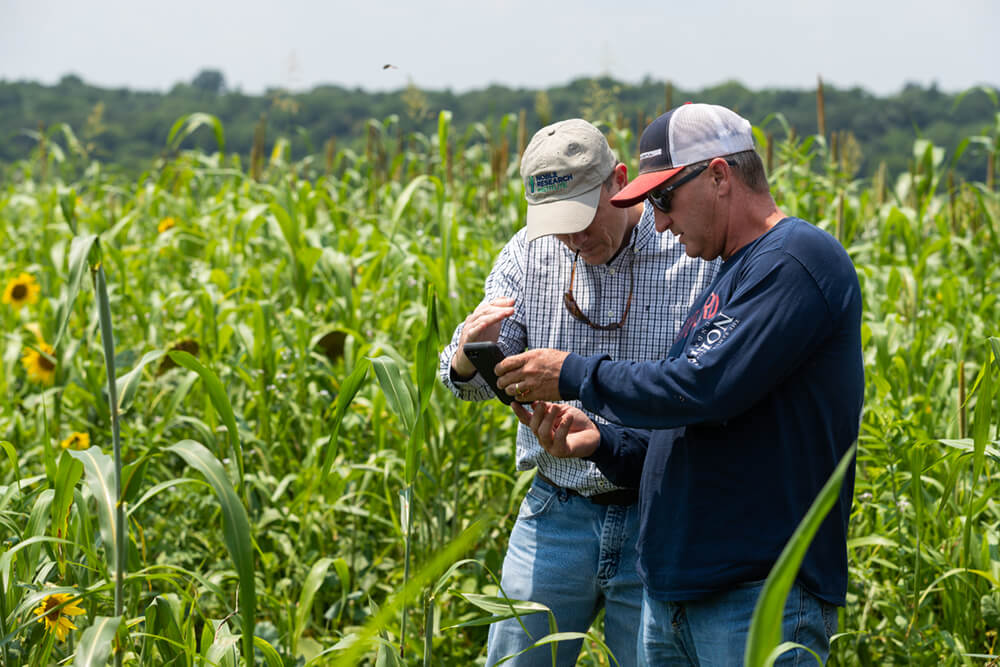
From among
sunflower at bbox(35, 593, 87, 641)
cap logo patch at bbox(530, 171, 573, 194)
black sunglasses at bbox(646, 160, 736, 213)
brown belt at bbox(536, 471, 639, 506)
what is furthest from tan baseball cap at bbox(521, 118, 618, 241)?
sunflower at bbox(35, 593, 87, 641)

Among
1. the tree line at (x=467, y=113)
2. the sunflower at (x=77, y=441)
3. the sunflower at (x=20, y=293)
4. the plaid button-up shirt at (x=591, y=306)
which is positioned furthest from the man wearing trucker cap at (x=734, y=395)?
the sunflower at (x=20, y=293)

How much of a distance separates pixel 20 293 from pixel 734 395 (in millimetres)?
3319

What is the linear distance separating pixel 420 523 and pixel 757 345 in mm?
1545

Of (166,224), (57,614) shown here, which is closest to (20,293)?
(166,224)

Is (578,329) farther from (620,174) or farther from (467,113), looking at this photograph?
(467,113)

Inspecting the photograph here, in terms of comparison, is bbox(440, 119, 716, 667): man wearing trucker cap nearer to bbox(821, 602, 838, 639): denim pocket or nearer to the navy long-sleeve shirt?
the navy long-sleeve shirt

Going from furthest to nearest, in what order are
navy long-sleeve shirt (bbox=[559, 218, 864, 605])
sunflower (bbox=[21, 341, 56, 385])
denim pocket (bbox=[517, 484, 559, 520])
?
sunflower (bbox=[21, 341, 56, 385]) → denim pocket (bbox=[517, 484, 559, 520]) → navy long-sleeve shirt (bbox=[559, 218, 864, 605])

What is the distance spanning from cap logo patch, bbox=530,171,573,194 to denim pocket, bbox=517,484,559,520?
0.63 m

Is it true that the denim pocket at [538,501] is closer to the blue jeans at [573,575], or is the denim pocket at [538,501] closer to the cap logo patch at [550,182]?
the blue jeans at [573,575]

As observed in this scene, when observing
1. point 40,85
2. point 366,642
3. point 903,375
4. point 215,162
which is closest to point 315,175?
point 215,162

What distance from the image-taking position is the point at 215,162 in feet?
17.7

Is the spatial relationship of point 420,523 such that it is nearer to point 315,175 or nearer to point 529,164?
point 529,164

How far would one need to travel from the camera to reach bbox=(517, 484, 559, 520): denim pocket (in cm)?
190

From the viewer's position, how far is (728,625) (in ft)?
4.88
